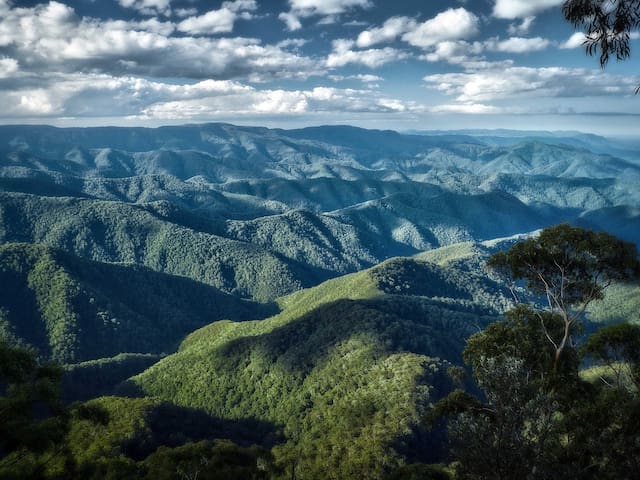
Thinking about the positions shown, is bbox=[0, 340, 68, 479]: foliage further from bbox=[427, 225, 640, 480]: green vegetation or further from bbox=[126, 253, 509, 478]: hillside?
bbox=[126, 253, 509, 478]: hillside

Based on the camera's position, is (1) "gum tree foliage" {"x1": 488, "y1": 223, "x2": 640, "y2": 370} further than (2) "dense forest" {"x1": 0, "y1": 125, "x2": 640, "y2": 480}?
Yes

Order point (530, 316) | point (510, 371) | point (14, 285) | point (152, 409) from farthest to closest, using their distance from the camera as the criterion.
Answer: point (14, 285) → point (152, 409) → point (530, 316) → point (510, 371)

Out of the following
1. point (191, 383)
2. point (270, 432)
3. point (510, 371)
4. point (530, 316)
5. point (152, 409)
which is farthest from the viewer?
point (191, 383)

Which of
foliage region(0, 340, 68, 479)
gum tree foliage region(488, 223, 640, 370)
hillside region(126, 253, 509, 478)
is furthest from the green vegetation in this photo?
hillside region(126, 253, 509, 478)

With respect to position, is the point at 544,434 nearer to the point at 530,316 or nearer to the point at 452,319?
the point at 530,316

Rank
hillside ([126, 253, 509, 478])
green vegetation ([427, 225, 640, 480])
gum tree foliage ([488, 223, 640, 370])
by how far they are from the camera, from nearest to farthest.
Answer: green vegetation ([427, 225, 640, 480]), gum tree foliage ([488, 223, 640, 370]), hillside ([126, 253, 509, 478])

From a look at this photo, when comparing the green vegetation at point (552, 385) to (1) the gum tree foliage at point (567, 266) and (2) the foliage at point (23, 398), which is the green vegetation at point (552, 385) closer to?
(1) the gum tree foliage at point (567, 266)

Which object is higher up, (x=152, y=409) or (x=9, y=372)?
(x=9, y=372)

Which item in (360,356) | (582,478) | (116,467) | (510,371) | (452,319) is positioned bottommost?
A: (452,319)

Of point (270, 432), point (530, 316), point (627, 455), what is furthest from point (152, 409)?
point (627, 455)
